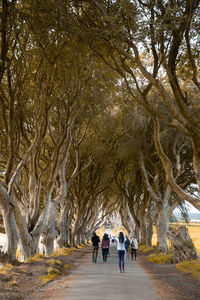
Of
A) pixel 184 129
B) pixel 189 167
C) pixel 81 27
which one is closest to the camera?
pixel 184 129

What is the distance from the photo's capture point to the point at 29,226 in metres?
13.7

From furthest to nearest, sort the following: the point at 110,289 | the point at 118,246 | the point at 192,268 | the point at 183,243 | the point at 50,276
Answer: the point at 183,243 < the point at 118,246 < the point at 192,268 < the point at 50,276 < the point at 110,289

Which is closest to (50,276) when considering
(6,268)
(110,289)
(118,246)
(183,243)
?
(6,268)

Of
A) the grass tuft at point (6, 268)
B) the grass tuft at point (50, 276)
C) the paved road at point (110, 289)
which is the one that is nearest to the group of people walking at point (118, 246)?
the paved road at point (110, 289)

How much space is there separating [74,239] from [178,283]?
1959cm

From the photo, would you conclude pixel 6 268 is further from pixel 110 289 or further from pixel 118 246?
pixel 118 246

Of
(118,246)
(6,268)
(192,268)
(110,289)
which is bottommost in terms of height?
(110,289)

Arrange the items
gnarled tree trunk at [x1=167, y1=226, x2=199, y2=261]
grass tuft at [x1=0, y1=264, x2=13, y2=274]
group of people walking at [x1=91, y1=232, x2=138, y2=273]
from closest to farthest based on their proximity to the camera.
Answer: grass tuft at [x1=0, y1=264, x2=13, y2=274], group of people walking at [x1=91, y1=232, x2=138, y2=273], gnarled tree trunk at [x1=167, y1=226, x2=199, y2=261]

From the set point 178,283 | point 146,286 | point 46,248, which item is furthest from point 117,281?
point 46,248

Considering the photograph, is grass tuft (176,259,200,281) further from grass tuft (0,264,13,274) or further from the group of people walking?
grass tuft (0,264,13,274)

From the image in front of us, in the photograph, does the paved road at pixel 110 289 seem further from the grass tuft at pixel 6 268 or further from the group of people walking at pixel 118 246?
the group of people walking at pixel 118 246

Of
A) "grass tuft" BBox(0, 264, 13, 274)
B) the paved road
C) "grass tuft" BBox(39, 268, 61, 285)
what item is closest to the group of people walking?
the paved road

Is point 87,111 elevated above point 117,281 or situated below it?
above

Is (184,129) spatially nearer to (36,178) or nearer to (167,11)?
(167,11)
